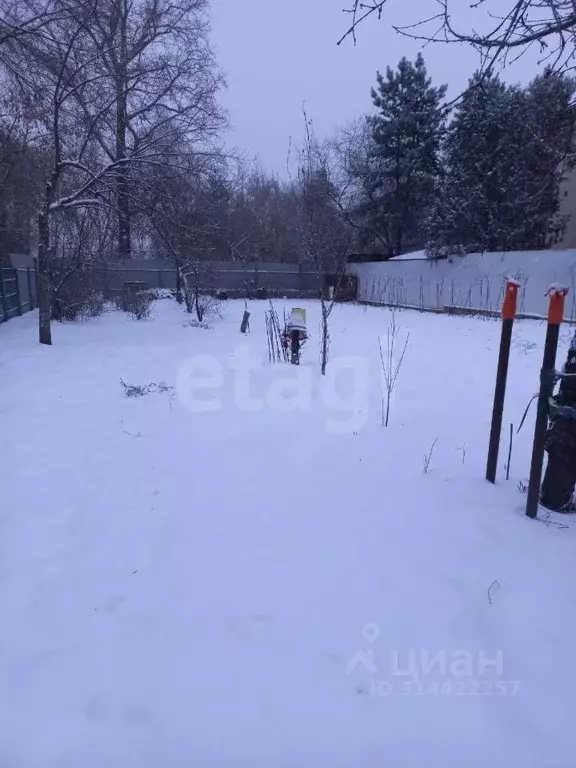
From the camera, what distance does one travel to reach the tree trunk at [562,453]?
237cm

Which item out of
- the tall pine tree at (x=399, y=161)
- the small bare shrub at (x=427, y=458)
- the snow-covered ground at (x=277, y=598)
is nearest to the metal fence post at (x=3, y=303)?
the snow-covered ground at (x=277, y=598)

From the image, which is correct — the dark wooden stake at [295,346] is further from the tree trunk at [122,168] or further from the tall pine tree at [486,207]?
the tall pine tree at [486,207]

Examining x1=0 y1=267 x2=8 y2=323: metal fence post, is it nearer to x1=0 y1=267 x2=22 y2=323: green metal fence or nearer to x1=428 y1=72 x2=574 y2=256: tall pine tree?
x1=0 y1=267 x2=22 y2=323: green metal fence

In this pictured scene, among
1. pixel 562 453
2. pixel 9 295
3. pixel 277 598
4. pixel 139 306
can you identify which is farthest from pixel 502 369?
pixel 9 295

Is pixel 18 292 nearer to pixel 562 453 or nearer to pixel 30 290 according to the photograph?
pixel 30 290

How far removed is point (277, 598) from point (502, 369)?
1.81 meters

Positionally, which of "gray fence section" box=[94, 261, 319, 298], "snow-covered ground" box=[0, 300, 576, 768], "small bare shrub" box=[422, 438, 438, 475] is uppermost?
"gray fence section" box=[94, 261, 319, 298]

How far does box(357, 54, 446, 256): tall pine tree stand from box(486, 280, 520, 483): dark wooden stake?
17048 mm

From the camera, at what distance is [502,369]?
110 inches

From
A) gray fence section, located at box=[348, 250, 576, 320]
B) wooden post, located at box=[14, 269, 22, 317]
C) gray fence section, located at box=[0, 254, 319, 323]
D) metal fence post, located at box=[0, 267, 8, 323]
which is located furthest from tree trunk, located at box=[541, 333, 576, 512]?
wooden post, located at box=[14, 269, 22, 317]

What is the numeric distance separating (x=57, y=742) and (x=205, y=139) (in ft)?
37.1

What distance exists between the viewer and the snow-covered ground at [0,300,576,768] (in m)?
1.37

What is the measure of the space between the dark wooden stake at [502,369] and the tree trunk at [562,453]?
0.31m

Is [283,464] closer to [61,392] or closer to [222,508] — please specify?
[222,508]
